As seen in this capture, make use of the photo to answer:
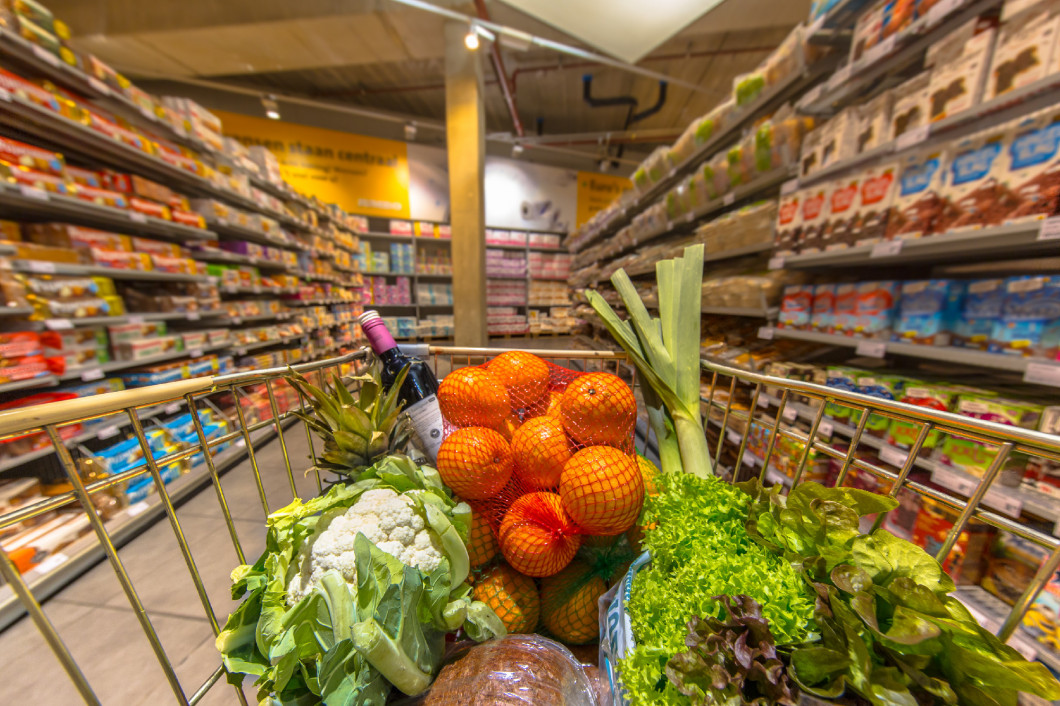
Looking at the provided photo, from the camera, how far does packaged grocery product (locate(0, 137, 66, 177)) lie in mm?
1541

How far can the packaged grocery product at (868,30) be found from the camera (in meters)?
1.27

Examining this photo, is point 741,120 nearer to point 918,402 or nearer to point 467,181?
point 918,402

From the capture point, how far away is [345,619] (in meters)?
0.52

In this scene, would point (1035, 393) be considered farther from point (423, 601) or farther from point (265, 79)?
point (265, 79)

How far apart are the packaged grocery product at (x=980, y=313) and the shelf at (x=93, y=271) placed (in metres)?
3.69

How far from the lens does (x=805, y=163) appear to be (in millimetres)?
1596

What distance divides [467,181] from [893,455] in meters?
4.00

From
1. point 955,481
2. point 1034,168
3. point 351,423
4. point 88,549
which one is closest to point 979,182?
point 1034,168

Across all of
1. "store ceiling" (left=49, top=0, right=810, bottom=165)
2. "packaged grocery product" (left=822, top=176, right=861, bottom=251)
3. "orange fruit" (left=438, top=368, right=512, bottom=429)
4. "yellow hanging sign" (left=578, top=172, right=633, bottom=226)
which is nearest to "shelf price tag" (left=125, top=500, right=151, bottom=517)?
"orange fruit" (left=438, top=368, right=512, bottom=429)

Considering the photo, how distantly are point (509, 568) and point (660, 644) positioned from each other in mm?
384

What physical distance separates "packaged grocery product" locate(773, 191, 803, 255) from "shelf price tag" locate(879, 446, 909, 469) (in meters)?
0.91

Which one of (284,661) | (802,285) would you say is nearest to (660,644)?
(284,661)

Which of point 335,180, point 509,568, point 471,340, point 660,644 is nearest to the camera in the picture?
point 660,644

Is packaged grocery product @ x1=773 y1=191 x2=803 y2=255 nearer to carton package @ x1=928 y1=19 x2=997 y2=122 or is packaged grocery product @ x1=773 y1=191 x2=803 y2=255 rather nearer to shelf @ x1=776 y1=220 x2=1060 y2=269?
shelf @ x1=776 y1=220 x2=1060 y2=269
